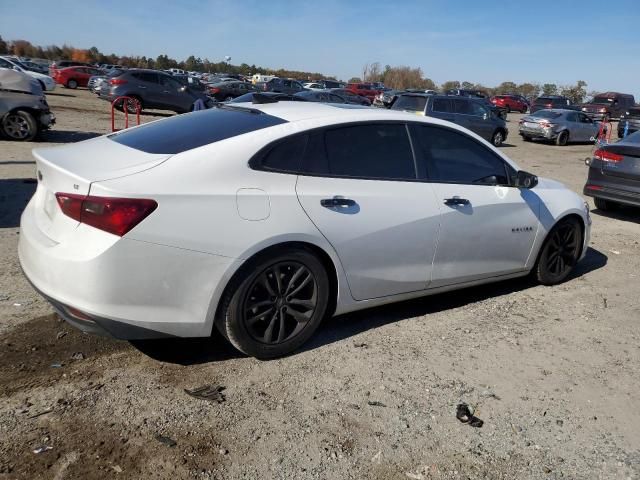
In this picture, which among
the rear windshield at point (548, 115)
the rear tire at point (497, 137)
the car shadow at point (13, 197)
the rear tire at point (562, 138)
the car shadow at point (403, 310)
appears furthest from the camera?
the rear windshield at point (548, 115)

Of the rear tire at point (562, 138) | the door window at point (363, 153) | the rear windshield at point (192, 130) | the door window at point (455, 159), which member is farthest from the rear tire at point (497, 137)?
the rear windshield at point (192, 130)

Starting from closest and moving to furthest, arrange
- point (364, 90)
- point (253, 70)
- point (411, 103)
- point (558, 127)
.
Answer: point (411, 103) < point (558, 127) < point (364, 90) < point (253, 70)

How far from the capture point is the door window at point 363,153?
363 cm

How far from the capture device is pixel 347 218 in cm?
360

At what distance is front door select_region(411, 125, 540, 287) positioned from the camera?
4.18 meters

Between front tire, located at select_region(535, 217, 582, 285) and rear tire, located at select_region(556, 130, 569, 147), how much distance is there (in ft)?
62.2

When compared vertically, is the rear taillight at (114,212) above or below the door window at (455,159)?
below

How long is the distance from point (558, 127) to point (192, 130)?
71.2 ft

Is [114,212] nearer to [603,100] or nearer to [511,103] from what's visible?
[603,100]

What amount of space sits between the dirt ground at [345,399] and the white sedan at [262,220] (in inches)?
13.1

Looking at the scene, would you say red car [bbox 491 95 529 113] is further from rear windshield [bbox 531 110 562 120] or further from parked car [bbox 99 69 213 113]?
parked car [bbox 99 69 213 113]

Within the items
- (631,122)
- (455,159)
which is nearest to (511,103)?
(631,122)

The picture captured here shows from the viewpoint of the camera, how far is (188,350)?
365 cm

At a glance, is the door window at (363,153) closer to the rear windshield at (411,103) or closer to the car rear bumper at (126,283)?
the car rear bumper at (126,283)
